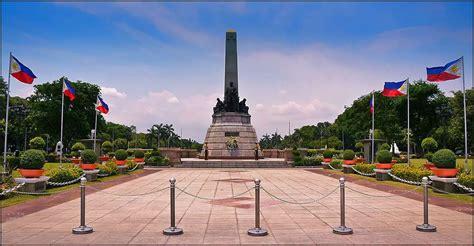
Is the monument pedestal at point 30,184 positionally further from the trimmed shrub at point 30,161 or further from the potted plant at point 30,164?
the trimmed shrub at point 30,161

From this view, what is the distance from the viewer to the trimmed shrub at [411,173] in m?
19.6

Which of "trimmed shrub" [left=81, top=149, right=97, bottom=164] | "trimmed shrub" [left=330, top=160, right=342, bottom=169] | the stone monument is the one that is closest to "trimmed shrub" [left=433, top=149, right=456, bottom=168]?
"trimmed shrub" [left=81, top=149, right=97, bottom=164]

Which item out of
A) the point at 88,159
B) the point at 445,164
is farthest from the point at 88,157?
the point at 445,164

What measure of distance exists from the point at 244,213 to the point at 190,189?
760cm

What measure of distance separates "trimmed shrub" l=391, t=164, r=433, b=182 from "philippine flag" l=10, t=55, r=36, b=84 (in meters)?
19.8

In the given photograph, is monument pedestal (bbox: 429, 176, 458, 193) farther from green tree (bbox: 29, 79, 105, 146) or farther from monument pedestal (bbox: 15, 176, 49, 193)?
green tree (bbox: 29, 79, 105, 146)

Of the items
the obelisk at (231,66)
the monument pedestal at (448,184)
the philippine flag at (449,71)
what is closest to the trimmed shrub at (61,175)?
the monument pedestal at (448,184)

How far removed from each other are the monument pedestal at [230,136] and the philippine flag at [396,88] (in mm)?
23061

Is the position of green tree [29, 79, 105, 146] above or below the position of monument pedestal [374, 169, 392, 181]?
above

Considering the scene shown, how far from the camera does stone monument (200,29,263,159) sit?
4772 centimetres

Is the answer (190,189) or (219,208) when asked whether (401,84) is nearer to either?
(190,189)

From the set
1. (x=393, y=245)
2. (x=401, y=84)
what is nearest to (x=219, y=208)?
(x=393, y=245)

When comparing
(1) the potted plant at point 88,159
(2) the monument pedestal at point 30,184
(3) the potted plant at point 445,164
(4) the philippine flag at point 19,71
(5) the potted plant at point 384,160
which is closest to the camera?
(2) the monument pedestal at point 30,184

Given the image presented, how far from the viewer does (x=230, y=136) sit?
48.5 metres
